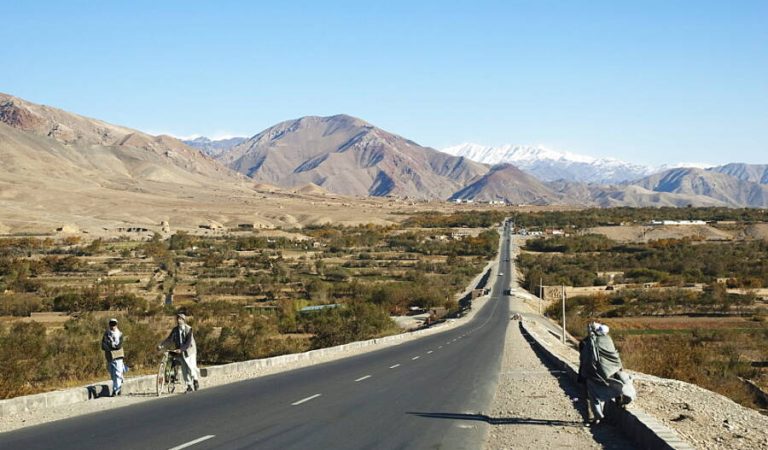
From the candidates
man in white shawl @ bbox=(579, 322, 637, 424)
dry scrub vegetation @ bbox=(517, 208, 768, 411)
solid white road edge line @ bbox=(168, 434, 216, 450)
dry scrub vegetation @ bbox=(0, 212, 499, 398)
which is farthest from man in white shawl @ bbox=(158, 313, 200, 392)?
dry scrub vegetation @ bbox=(517, 208, 768, 411)

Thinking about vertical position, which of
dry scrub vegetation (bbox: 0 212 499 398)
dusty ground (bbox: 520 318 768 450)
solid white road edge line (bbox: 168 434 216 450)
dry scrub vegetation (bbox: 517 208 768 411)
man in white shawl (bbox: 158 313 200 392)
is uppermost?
man in white shawl (bbox: 158 313 200 392)

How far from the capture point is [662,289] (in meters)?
85.9

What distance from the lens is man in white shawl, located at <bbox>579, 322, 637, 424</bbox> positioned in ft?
39.7

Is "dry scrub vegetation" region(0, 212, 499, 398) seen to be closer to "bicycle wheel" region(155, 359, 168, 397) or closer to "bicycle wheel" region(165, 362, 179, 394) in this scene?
"bicycle wheel" region(155, 359, 168, 397)

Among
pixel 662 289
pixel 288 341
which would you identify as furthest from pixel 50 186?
pixel 288 341

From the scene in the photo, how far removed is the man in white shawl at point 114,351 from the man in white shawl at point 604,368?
976 centimetres

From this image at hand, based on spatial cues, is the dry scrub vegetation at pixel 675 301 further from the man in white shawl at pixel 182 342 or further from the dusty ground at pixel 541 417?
the man in white shawl at pixel 182 342

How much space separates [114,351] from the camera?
17.0 metres

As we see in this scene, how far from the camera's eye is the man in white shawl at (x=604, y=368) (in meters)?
12.1

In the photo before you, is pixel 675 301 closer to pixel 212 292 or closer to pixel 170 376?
pixel 212 292

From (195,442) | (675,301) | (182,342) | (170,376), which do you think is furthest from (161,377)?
(675,301)

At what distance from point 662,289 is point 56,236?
278ft

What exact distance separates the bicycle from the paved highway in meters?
0.61

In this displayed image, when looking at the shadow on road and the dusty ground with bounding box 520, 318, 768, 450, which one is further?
the shadow on road
